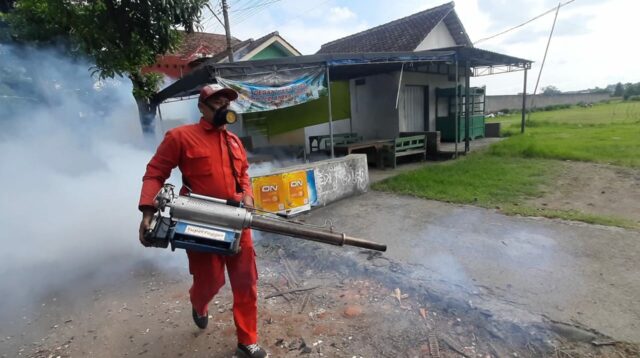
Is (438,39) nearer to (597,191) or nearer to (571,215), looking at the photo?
(597,191)

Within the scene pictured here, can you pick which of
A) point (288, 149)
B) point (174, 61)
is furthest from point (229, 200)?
point (174, 61)

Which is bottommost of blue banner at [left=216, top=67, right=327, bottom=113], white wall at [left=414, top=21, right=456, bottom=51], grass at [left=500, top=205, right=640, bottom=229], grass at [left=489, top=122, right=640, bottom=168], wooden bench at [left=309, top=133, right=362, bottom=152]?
grass at [left=500, top=205, right=640, bottom=229]

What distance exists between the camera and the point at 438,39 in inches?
566

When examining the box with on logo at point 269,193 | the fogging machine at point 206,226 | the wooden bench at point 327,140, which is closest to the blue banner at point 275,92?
the box with on logo at point 269,193

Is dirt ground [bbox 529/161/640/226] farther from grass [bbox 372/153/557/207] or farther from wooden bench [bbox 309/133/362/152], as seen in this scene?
wooden bench [bbox 309/133/362/152]

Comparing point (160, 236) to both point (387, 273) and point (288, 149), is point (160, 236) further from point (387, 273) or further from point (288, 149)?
point (288, 149)

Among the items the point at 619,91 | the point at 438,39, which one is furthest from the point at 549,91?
the point at 438,39

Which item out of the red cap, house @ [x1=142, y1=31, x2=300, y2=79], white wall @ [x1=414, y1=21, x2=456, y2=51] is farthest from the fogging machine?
white wall @ [x1=414, y1=21, x2=456, y2=51]

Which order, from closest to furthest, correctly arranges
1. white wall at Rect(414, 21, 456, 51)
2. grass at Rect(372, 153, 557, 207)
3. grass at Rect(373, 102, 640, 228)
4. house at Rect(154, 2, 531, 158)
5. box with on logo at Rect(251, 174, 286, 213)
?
box with on logo at Rect(251, 174, 286, 213)
grass at Rect(373, 102, 640, 228)
grass at Rect(372, 153, 557, 207)
house at Rect(154, 2, 531, 158)
white wall at Rect(414, 21, 456, 51)

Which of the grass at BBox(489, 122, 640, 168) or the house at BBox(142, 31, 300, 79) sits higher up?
the house at BBox(142, 31, 300, 79)

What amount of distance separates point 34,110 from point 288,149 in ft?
21.1

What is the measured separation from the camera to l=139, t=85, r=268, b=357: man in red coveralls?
2488 millimetres

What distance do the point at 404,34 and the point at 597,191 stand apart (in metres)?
9.20

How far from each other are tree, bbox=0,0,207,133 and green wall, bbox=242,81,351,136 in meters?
4.23
